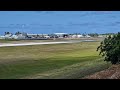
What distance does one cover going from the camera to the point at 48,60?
7676 mm

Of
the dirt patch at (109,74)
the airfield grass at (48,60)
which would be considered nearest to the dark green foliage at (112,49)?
the dirt patch at (109,74)

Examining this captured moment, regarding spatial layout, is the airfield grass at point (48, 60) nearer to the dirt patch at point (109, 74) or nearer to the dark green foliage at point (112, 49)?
the dirt patch at point (109, 74)

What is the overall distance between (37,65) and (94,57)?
3.85 feet

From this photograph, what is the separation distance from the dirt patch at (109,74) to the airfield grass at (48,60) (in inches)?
9.7

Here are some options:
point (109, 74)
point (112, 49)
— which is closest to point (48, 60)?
point (109, 74)

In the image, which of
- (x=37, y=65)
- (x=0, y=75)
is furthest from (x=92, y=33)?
(x=0, y=75)

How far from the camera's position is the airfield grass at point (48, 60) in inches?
296

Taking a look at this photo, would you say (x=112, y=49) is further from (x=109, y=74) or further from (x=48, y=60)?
(x=48, y=60)

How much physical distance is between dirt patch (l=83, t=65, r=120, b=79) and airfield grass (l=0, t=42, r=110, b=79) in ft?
0.81

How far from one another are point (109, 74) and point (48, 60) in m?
1.53

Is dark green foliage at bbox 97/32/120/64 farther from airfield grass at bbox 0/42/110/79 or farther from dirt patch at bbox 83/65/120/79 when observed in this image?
airfield grass at bbox 0/42/110/79

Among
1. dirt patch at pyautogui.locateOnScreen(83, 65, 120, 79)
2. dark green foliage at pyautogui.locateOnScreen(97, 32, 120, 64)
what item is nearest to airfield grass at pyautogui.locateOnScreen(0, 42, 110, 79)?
dirt patch at pyautogui.locateOnScreen(83, 65, 120, 79)
